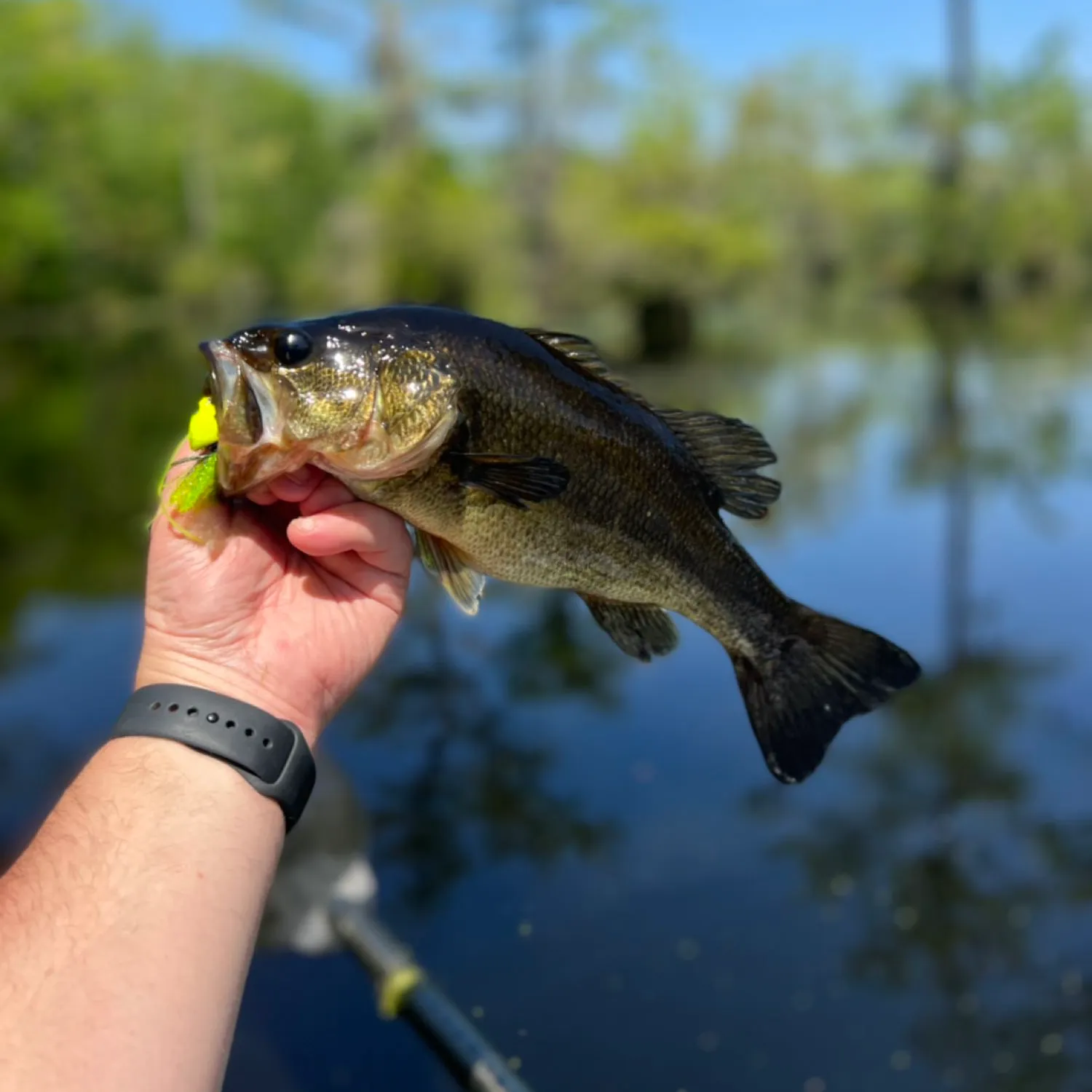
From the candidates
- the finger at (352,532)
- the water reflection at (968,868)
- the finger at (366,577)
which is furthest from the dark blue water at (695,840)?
the finger at (352,532)

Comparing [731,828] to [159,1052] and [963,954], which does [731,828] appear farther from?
[159,1052]

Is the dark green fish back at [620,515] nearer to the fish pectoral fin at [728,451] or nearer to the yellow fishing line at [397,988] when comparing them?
the fish pectoral fin at [728,451]

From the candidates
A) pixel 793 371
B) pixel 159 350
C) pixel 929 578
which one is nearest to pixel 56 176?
pixel 159 350

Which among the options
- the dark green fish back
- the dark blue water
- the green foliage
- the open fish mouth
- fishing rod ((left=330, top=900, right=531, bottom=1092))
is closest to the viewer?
the open fish mouth

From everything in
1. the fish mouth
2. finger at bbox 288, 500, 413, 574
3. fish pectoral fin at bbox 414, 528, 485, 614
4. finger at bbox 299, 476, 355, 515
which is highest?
the fish mouth

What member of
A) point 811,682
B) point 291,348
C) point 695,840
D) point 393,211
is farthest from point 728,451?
point 393,211

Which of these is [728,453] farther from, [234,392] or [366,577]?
[234,392]

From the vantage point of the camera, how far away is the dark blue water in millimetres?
4039

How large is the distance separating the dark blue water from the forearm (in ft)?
6.97

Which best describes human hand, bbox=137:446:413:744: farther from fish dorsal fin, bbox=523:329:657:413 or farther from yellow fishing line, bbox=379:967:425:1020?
yellow fishing line, bbox=379:967:425:1020

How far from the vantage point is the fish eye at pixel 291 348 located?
2.17 meters

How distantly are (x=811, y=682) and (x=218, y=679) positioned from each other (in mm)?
1354

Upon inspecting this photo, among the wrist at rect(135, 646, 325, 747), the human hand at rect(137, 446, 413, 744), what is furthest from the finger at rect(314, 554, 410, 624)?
the wrist at rect(135, 646, 325, 747)

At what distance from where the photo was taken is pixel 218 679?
2318 millimetres
